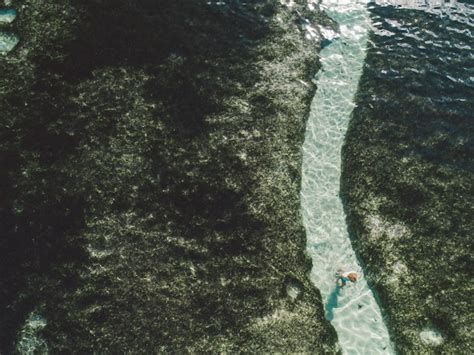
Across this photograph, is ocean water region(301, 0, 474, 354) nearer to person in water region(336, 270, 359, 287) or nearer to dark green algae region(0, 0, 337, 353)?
person in water region(336, 270, 359, 287)

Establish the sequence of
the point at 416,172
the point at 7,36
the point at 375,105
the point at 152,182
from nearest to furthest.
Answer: the point at 152,182, the point at 416,172, the point at 7,36, the point at 375,105

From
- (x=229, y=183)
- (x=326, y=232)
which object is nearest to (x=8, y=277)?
(x=229, y=183)

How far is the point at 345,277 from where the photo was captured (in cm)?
943

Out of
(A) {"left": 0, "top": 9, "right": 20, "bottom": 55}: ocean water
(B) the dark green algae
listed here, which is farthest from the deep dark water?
(A) {"left": 0, "top": 9, "right": 20, "bottom": 55}: ocean water

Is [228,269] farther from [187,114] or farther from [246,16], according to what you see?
[246,16]

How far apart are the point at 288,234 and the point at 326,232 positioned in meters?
0.98

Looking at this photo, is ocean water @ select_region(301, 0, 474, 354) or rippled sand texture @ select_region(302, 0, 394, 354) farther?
ocean water @ select_region(301, 0, 474, 354)

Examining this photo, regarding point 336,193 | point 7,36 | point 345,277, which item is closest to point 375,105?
point 336,193

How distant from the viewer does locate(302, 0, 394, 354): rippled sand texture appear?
893cm

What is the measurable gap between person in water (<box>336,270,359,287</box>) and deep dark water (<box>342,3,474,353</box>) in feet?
1.50

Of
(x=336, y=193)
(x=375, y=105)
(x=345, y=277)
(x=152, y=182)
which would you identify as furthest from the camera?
(x=375, y=105)

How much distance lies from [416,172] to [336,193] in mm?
2052

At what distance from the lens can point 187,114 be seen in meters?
11.0

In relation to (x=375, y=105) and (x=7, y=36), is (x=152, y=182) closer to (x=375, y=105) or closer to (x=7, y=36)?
(x=7, y=36)
